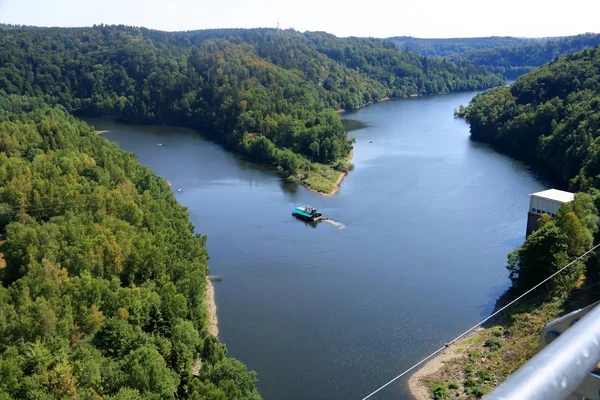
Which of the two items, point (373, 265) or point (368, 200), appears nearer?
point (373, 265)

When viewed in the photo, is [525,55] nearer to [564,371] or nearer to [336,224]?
[336,224]

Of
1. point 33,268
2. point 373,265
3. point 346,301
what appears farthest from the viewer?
point 373,265

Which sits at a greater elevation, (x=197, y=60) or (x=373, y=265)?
(x=197, y=60)

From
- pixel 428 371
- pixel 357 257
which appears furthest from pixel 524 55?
pixel 428 371

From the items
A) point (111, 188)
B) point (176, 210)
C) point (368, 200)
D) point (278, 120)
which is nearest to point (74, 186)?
point (111, 188)

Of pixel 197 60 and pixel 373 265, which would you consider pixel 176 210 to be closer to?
pixel 373 265

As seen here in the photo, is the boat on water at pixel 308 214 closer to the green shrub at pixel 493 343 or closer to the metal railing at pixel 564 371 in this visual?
the green shrub at pixel 493 343
